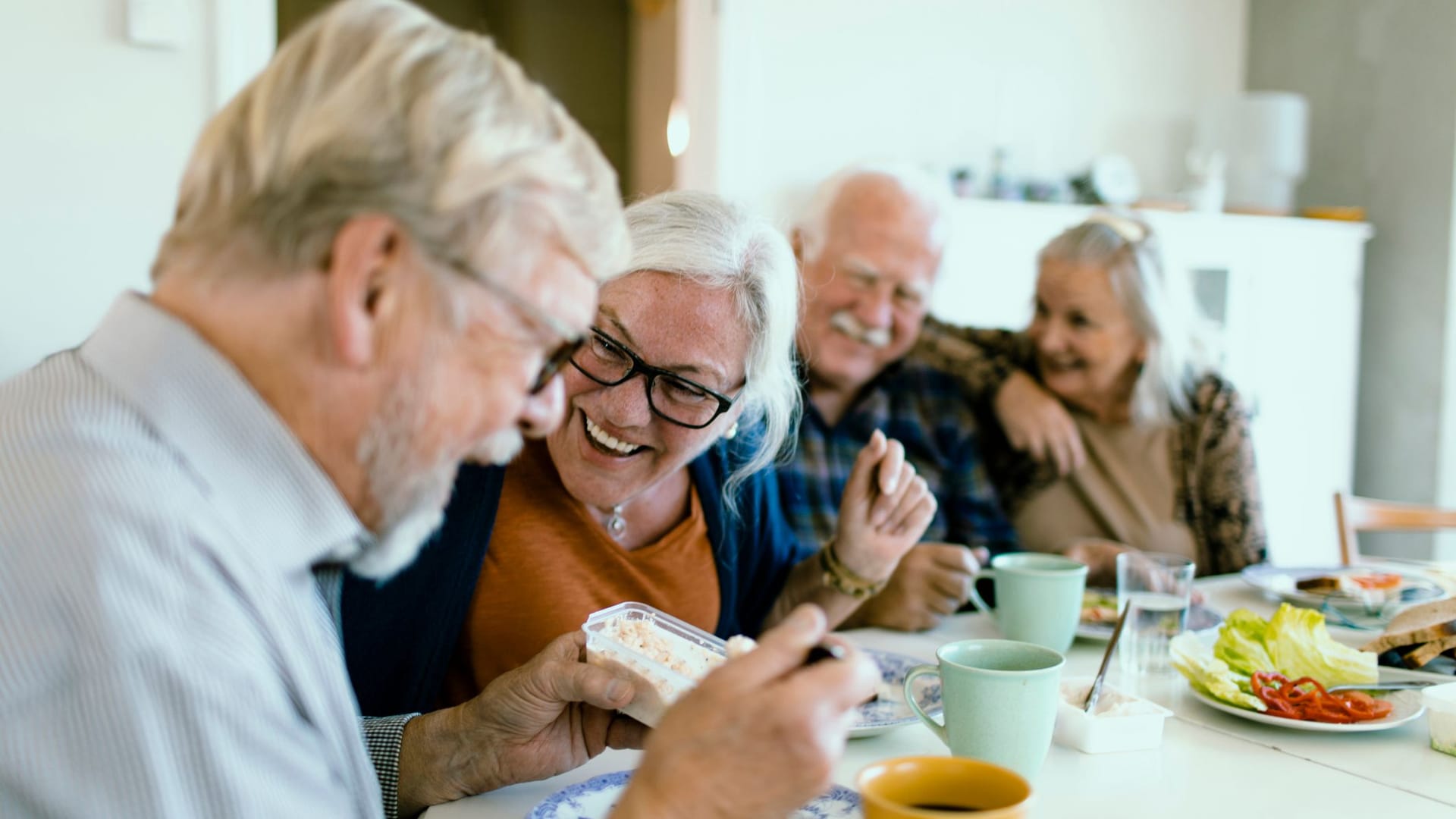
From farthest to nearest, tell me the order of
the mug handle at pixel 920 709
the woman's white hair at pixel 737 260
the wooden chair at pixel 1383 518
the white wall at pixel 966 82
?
the white wall at pixel 966 82, the wooden chair at pixel 1383 518, the woman's white hair at pixel 737 260, the mug handle at pixel 920 709

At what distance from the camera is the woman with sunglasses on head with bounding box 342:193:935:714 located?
137cm

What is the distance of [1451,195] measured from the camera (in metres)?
4.14

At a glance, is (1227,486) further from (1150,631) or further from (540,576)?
(540,576)

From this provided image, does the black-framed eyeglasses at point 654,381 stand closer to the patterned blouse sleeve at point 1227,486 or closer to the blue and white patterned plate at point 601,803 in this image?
the blue and white patterned plate at point 601,803

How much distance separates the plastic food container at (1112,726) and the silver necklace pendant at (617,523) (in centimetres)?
60

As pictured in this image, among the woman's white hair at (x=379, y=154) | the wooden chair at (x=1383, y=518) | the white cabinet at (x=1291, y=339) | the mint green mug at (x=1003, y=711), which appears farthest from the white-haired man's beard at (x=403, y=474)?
the white cabinet at (x=1291, y=339)

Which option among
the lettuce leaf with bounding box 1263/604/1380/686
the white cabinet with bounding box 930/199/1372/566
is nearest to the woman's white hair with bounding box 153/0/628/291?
the lettuce leaf with bounding box 1263/604/1380/686

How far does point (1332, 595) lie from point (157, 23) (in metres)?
2.23

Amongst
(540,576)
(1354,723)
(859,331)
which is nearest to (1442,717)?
(1354,723)

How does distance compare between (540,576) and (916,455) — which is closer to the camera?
(540,576)

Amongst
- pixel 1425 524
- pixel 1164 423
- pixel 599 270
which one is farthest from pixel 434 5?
pixel 599 270

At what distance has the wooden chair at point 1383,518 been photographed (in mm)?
2551

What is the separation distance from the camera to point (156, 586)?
2.25 feet

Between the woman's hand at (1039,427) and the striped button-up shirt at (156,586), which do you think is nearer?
the striped button-up shirt at (156,586)
